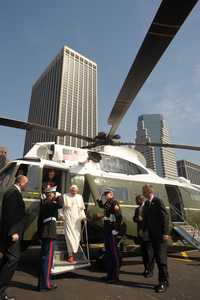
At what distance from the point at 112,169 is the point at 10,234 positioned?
16.6ft

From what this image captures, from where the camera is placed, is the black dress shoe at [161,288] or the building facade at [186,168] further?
the building facade at [186,168]

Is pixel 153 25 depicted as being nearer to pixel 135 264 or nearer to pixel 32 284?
pixel 32 284

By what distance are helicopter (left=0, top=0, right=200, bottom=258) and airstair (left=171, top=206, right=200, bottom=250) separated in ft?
0.09

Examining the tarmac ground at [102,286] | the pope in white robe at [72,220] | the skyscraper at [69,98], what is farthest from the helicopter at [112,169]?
the skyscraper at [69,98]

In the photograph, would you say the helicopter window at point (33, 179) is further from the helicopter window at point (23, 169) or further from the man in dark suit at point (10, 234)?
the man in dark suit at point (10, 234)

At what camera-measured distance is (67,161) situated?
25.1 ft

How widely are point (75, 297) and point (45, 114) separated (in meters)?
82.2

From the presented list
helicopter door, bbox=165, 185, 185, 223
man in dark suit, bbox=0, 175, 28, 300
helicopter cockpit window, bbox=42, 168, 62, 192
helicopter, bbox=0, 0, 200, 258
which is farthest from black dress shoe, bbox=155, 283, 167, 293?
helicopter door, bbox=165, 185, 185, 223

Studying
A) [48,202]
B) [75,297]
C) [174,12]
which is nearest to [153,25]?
[174,12]

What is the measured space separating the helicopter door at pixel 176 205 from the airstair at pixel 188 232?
16 cm

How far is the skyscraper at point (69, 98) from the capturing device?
249ft

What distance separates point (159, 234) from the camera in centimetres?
457

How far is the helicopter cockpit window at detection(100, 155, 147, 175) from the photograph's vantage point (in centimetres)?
829

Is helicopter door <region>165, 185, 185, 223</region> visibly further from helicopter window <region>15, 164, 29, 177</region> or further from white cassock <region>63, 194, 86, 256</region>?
helicopter window <region>15, 164, 29, 177</region>
